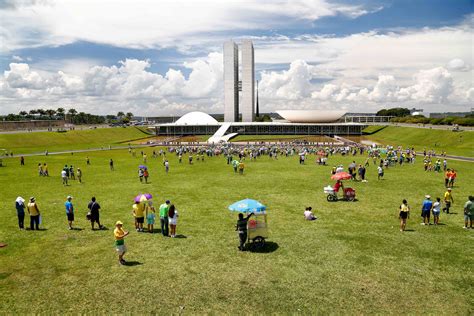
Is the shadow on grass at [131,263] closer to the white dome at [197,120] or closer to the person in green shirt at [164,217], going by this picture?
the person in green shirt at [164,217]

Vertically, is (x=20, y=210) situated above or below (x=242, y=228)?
above

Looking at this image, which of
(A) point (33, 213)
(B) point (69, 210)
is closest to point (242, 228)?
(B) point (69, 210)

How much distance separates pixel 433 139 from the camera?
205ft

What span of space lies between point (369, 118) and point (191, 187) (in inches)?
4724

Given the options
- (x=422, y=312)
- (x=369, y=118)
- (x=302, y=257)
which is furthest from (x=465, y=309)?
(x=369, y=118)

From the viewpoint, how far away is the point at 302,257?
10883 mm

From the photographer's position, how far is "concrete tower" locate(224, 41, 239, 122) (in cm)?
11488

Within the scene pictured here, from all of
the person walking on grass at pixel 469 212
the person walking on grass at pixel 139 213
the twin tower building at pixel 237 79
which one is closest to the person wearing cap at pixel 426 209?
the person walking on grass at pixel 469 212

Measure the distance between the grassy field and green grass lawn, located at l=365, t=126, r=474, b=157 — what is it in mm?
54391

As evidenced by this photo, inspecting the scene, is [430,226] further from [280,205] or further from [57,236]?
[57,236]

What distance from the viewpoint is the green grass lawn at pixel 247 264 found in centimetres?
832

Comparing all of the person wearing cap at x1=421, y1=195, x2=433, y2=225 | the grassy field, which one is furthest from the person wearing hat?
the grassy field

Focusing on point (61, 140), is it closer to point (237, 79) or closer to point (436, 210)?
point (237, 79)

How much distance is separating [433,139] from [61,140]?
229 ft
